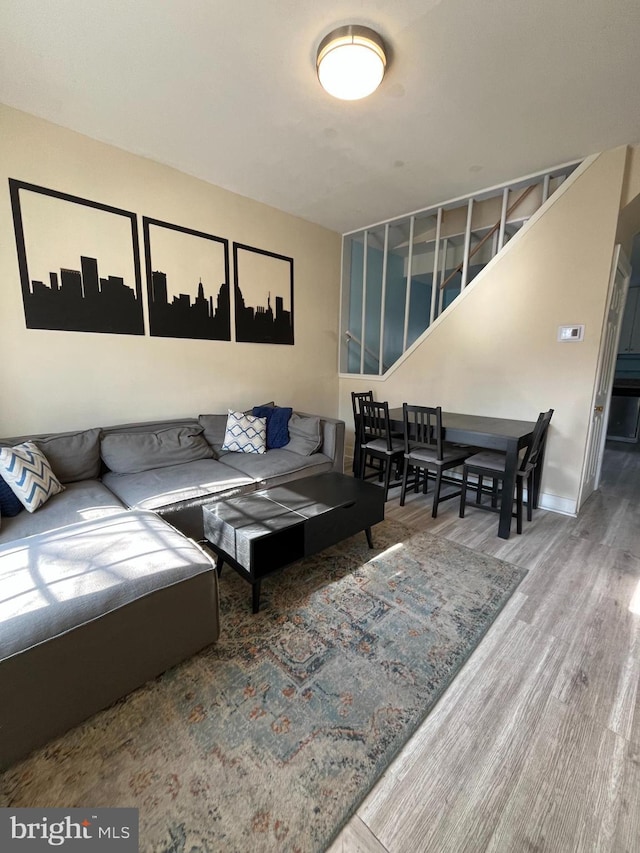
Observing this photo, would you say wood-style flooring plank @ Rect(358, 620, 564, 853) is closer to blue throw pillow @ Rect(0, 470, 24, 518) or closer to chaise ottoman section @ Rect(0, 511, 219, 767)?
chaise ottoman section @ Rect(0, 511, 219, 767)

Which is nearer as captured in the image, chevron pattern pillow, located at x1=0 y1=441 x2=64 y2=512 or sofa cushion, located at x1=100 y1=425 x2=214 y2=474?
chevron pattern pillow, located at x1=0 y1=441 x2=64 y2=512

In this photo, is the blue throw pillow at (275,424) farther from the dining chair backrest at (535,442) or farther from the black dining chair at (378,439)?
the dining chair backrest at (535,442)

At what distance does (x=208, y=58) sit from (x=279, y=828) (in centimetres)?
326

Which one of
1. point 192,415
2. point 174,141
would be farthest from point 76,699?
point 174,141

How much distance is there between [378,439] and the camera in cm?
351

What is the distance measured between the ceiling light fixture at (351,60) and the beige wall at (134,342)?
1.70 m

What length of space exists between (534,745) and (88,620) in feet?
5.24

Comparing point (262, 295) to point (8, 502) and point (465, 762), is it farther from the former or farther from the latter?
point (465, 762)

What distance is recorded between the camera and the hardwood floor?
0.97m

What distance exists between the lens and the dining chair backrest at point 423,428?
9.10ft

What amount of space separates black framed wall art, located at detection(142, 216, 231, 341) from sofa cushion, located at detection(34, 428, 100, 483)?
1055 millimetres

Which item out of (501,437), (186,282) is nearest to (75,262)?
(186,282)

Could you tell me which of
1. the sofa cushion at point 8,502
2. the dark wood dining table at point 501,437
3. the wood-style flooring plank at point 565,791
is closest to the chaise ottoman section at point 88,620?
the sofa cushion at point 8,502

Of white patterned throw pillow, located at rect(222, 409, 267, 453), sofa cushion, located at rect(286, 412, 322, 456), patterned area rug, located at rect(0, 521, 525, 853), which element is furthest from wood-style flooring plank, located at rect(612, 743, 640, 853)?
white patterned throw pillow, located at rect(222, 409, 267, 453)
